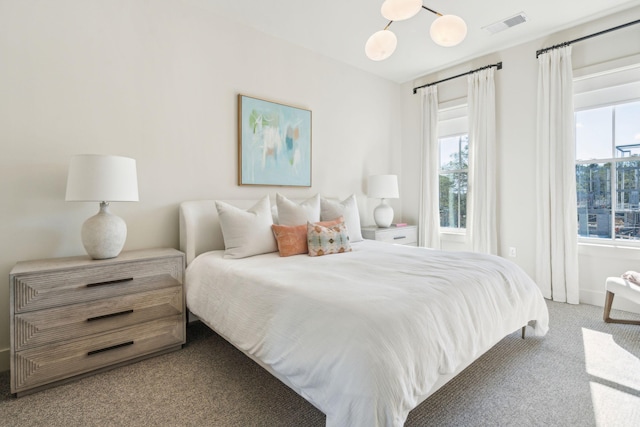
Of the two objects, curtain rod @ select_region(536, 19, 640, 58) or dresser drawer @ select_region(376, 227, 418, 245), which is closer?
curtain rod @ select_region(536, 19, 640, 58)

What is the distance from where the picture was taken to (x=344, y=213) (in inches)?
128

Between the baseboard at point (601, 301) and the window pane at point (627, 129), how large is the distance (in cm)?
139

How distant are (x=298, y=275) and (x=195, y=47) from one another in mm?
2302

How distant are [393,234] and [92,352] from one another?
123 inches

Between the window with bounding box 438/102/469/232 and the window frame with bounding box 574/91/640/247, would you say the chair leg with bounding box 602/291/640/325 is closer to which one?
the window frame with bounding box 574/91/640/247

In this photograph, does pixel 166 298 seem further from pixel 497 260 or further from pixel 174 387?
pixel 497 260

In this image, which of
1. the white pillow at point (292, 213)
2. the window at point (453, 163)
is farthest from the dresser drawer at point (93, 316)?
the window at point (453, 163)

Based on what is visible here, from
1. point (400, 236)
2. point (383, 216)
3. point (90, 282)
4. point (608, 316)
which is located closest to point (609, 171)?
point (608, 316)

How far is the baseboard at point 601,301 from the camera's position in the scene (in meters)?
2.95

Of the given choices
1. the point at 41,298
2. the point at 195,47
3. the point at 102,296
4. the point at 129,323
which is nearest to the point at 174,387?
the point at 129,323

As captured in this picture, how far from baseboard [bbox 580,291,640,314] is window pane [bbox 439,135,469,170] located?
1.94 meters

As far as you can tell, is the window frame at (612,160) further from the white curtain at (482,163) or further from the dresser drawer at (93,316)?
the dresser drawer at (93,316)

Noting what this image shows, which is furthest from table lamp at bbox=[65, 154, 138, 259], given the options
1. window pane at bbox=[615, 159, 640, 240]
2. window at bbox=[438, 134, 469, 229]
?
window pane at bbox=[615, 159, 640, 240]

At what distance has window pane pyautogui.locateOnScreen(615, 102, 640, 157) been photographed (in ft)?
9.82
